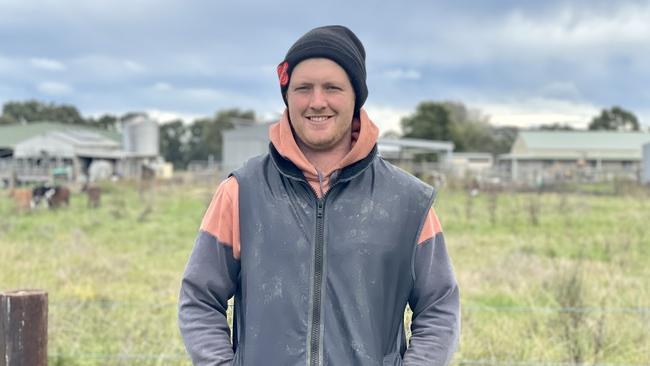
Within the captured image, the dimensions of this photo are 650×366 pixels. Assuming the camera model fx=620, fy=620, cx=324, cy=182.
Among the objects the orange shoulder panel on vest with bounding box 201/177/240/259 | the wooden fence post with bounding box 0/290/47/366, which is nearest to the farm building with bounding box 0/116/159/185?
the wooden fence post with bounding box 0/290/47/366

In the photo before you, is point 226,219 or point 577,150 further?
point 577,150

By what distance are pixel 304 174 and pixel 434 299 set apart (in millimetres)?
527

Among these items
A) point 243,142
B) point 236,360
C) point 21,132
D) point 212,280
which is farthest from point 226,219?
point 21,132

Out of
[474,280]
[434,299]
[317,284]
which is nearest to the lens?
[317,284]

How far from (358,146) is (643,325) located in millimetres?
4402

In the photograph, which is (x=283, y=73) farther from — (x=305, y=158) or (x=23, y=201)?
(x=23, y=201)

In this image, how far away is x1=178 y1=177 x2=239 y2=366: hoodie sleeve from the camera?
176cm

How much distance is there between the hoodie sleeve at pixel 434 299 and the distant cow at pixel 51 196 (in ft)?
54.9

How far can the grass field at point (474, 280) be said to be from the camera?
15.4ft

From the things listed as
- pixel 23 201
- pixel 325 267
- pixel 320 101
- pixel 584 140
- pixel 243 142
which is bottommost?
pixel 23 201

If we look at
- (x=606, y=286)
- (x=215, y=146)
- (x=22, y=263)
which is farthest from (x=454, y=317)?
(x=215, y=146)

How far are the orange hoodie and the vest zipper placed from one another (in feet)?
0.24

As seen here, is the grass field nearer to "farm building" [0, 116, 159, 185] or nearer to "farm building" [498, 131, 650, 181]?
"farm building" [0, 116, 159, 185]

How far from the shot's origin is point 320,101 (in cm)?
177
